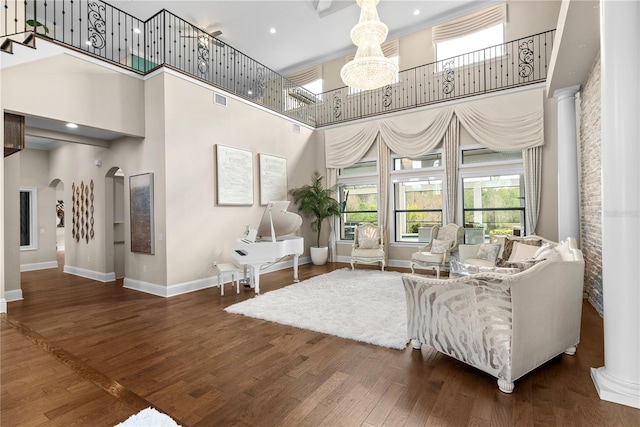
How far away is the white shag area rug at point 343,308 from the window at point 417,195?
2.08 metres

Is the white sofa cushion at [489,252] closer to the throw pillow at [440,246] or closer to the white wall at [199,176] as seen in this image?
the throw pillow at [440,246]

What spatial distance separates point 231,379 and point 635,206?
3.25 metres

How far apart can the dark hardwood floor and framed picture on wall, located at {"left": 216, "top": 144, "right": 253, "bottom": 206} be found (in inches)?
113

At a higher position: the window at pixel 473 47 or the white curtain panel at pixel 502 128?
the window at pixel 473 47

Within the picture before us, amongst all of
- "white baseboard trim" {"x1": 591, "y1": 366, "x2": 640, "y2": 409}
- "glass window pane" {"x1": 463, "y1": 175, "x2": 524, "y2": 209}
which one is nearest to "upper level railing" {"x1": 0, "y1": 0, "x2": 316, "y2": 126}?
"glass window pane" {"x1": 463, "y1": 175, "x2": 524, "y2": 209}

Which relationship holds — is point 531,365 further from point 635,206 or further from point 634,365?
point 635,206

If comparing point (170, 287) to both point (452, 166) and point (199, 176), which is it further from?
point (452, 166)

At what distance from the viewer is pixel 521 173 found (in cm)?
645

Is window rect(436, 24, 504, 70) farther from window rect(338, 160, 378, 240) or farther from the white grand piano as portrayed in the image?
the white grand piano

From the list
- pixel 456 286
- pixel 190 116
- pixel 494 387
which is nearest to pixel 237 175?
pixel 190 116

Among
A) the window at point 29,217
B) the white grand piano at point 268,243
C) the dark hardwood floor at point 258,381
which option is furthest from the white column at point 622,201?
the window at point 29,217

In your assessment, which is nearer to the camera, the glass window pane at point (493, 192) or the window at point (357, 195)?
the glass window pane at point (493, 192)

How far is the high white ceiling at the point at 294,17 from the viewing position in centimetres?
744

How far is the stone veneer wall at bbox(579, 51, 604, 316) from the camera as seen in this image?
404 centimetres
